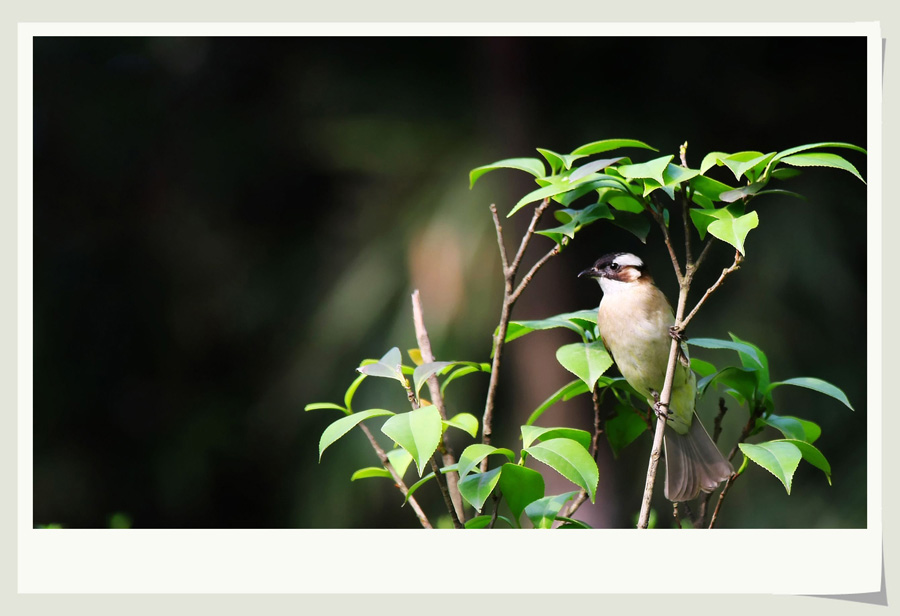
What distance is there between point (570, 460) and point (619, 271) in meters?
0.31

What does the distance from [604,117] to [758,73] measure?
266 millimetres

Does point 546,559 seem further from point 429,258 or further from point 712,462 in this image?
point 429,258

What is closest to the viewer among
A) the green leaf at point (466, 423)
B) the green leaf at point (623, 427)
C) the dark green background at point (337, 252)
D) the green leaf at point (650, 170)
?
the green leaf at point (650, 170)

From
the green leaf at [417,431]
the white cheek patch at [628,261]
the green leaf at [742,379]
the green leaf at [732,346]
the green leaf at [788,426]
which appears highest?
the white cheek patch at [628,261]

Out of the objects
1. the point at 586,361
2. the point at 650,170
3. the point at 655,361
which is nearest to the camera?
the point at 650,170

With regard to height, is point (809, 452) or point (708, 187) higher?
point (708, 187)

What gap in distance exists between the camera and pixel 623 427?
0.92m

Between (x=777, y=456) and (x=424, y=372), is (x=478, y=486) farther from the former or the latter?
(x=777, y=456)

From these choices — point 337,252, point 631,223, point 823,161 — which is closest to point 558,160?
point 631,223

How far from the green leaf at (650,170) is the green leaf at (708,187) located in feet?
0.20

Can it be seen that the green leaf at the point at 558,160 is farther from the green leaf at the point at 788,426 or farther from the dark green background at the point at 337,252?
the dark green background at the point at 337,252

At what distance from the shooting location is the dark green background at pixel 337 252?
58.9 inches

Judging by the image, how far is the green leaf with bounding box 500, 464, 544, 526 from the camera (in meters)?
0.76

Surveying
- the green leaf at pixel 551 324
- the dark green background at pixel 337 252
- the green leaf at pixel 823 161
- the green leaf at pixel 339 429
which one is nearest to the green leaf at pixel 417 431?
the green leaf at pixel 339 429
